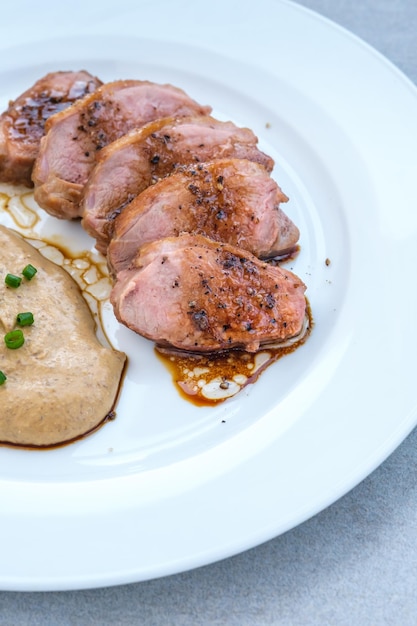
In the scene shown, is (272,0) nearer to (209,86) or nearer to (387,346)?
(209,86)

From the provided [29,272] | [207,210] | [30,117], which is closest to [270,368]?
[207,210]

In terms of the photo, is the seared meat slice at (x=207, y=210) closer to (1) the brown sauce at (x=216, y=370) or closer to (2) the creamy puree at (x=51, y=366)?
(2) the creamy puree at (x=51, y=366)

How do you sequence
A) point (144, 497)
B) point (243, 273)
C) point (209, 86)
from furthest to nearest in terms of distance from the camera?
1. point (209, 86)
2. point (243, 273)
3. point (144, 497)

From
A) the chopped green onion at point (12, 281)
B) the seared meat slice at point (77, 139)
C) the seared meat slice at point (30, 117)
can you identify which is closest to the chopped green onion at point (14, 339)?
the chopped green onion at point (12, 281)

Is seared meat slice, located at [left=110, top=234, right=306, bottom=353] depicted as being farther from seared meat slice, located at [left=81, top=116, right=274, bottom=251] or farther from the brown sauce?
seared meat slice, located at [left=81, top=116, right=274, bottom=251]

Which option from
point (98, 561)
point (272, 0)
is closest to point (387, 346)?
point (98, 561)

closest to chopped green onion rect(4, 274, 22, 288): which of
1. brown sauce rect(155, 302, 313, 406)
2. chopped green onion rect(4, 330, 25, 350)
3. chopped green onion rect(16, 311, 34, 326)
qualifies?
chopped green onion rect(16, 311, 34, 326)

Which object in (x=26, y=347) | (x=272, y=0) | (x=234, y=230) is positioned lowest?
(x=26, y=347)
